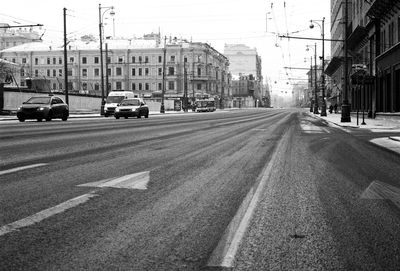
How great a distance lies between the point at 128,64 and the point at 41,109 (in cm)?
7580

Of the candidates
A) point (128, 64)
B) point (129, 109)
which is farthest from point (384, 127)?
point (128, 64)

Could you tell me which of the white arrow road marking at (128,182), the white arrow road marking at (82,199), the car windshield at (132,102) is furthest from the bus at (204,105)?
the white arrow road marking at (128,182)

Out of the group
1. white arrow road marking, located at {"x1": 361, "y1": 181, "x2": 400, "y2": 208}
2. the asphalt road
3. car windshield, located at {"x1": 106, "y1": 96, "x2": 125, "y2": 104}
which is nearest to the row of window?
car windshield, located at {"x1": 106, "y1": 96, "x2": 125, "y2": 104}

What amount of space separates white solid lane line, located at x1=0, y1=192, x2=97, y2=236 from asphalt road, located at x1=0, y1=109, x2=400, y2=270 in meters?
0.01

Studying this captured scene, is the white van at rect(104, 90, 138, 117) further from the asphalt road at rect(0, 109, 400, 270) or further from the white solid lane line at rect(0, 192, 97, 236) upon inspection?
the white solid lane line at rect(0, 192, 97, 236)

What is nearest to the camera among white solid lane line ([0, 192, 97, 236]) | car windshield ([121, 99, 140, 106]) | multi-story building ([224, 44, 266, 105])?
white solid lane line ([0, 192, 97, 236])

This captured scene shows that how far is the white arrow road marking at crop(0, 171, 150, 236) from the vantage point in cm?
415

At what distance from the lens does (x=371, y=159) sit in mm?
10023

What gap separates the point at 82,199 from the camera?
5.27m

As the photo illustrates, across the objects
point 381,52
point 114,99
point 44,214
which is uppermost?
point 381,52

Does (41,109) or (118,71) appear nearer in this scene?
(41,109)

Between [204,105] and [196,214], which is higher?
[204,105]

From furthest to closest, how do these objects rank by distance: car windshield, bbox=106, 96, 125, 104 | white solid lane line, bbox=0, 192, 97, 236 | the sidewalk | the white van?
1. car windshield, bbox=106, 96, 125, 104
2. the white van
3. the sidewalk
4. white solid lane line, bbox=0, 192, 97, 236

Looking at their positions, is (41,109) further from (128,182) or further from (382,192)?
(382,192)
